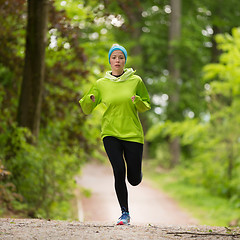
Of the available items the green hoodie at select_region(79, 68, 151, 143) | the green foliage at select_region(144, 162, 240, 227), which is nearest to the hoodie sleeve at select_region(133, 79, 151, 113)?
the green hoodie at select_region(79, 68, 151, 143)

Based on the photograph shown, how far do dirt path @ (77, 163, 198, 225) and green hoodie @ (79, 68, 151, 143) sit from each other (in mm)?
4453

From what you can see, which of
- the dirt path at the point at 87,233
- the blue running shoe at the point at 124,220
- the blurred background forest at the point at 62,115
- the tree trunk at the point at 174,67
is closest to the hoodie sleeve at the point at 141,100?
the blue running shoe at the point at 124,220

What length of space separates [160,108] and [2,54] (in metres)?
18.1

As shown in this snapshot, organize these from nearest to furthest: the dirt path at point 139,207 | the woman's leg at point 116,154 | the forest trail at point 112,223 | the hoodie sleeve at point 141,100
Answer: the forest trail at point 112,223 → the hoodie sleeve at point 141,100 → the woman's leg at point 116,154 → the dirt path at point 139,207

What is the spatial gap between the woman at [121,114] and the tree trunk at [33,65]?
4054 mm

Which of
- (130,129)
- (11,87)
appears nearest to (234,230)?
(130,129)

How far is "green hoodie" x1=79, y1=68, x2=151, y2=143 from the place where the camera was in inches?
223

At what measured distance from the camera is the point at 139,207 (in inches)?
583

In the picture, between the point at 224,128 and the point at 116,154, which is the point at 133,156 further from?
the point at 224,128

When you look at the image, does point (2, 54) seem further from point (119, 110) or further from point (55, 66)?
point (119, 110)

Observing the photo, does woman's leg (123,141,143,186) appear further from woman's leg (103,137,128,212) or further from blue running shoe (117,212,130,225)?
blue running shoe (117,212,130,225)

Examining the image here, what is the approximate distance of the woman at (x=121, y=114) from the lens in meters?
5.68

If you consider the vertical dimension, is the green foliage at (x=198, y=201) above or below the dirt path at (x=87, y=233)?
above

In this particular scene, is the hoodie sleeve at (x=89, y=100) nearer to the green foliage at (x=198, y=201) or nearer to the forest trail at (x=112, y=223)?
the forest trail at (x=112, y=223)
